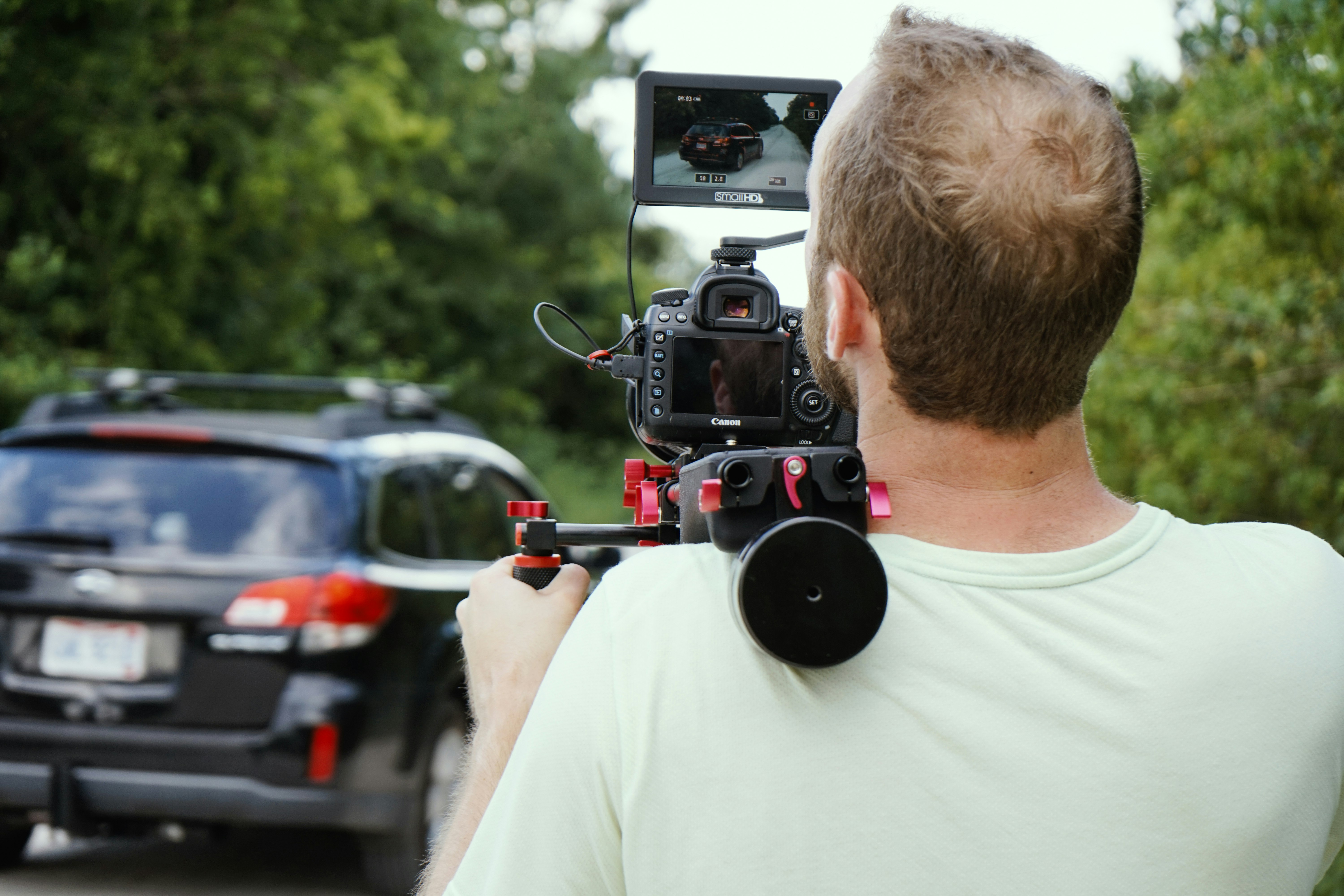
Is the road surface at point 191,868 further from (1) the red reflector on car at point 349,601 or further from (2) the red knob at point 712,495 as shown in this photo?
(2) the red knob at point 712,495

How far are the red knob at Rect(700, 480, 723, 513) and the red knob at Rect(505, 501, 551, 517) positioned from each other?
561 millimetres

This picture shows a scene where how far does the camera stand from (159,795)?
4586 millimetres

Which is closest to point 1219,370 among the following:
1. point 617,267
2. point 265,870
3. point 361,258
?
point 265,870

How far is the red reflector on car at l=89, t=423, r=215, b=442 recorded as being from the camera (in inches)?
199

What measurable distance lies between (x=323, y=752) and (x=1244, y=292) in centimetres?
516

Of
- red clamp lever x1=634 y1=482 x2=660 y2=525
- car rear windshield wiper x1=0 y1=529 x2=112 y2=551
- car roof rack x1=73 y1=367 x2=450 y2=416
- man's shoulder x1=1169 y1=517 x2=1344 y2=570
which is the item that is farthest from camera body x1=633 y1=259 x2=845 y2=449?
car roof rack x1=73 y1=367 x2=450 y2=416

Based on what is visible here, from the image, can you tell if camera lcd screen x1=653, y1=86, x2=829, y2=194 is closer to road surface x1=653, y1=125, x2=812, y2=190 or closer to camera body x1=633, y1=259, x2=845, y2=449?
road surface x1=653, y1=125, x2=812, y2=190

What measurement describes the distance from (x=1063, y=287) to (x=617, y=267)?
27743 millimetres

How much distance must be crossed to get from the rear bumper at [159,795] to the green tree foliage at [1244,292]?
4.05 m

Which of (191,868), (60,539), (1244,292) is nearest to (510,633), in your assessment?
→ (60,539)

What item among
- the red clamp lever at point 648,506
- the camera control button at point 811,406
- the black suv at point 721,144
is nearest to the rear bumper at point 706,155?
the black suv at point 721,144

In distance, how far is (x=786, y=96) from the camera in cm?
221

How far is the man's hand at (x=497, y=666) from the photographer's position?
1.35m

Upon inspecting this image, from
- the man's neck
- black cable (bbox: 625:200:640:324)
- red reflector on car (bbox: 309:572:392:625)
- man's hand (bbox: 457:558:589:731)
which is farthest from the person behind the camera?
red reflector on car (bbox: 309:572:392:625)
